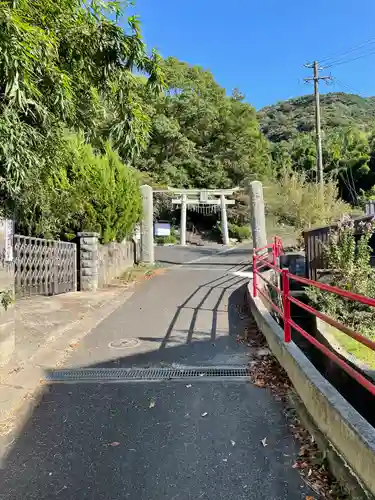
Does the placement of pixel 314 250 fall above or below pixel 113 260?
above

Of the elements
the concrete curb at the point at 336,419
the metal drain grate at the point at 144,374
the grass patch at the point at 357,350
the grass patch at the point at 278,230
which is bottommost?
the grass patch at the point at 357,350

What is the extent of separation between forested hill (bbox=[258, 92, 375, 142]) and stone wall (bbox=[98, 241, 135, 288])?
46.8 m

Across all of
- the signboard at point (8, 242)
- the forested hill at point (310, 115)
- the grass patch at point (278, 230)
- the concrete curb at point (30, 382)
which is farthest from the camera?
the forested hill at point (310, 115)

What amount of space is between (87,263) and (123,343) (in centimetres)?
432

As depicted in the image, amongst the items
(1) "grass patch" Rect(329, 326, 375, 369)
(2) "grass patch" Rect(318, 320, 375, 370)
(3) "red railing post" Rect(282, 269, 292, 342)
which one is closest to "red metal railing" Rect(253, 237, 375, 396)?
(3) "red railing post" Rect(282, 269, 292, 342)

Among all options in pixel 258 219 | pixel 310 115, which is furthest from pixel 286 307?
pixel 310 115

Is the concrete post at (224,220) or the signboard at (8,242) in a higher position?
the concrete post at (224,220)

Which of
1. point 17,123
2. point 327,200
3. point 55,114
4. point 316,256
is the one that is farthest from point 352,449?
point 327,200

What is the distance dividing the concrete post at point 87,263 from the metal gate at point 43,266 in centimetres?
15

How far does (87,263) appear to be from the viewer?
889cm

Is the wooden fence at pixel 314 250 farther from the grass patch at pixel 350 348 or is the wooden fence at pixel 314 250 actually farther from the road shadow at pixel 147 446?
the road shadow at pixel 147 446

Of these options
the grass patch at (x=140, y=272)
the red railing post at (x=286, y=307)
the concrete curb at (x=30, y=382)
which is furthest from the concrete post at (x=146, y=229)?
the red railing post at (x=286, y=307)

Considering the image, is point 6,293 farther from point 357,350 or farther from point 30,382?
point 357,350

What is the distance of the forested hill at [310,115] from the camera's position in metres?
59.5
